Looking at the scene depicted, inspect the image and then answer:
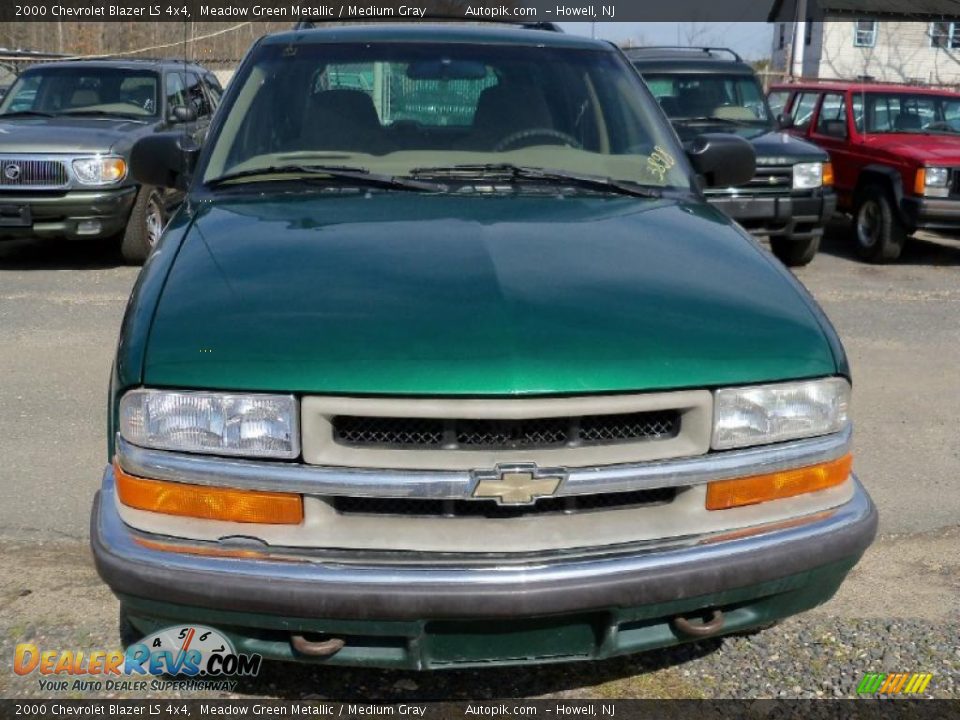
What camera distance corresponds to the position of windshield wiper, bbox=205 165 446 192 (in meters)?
3.55

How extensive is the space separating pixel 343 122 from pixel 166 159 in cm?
72

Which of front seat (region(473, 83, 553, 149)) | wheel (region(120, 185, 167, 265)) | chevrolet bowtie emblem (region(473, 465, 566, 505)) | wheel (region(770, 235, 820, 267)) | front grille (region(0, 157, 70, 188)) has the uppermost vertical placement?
front seat (region(473, 83, 553, 149))

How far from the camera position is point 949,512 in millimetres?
4484

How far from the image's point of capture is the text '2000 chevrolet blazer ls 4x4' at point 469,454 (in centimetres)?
240

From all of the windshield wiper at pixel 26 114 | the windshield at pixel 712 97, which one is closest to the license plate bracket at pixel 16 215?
the windshield wiper at pixel 26 114

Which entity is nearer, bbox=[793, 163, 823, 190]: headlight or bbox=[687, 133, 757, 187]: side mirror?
bbox=[687, 133, 757, 187]: side mirror

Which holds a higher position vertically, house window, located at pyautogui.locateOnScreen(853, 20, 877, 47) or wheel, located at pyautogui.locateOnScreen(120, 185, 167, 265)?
house window, located at pyautogui.locateOnScreen(853, 20, 877, 47)

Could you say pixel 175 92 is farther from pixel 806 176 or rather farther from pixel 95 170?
pixel 806 176

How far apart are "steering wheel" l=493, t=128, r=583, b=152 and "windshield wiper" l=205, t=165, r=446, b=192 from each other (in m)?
0.48

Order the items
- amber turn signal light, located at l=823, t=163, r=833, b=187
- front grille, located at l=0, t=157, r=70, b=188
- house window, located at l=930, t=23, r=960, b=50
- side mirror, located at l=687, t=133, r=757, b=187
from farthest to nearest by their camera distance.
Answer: house window, located at l=930, t=23, r=960, b=50, amber turn signal light, located at l=823, t=163, r=833, b=187, front grille, located at l=0, t=157, r=70, b=188, side mirror, located at l=687, t=133, r=757, b=187

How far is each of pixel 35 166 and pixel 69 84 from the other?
1715 mm

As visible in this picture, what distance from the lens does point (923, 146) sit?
414 inches

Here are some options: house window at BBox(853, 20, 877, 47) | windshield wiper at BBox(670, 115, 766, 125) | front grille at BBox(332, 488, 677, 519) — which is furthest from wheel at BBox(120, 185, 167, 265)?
house window at BBox(853, 20, 877, 47)

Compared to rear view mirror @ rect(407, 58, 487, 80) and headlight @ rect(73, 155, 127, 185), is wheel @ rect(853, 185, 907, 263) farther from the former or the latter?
rear view mirror @ rect(407, 58, 487, 80)
